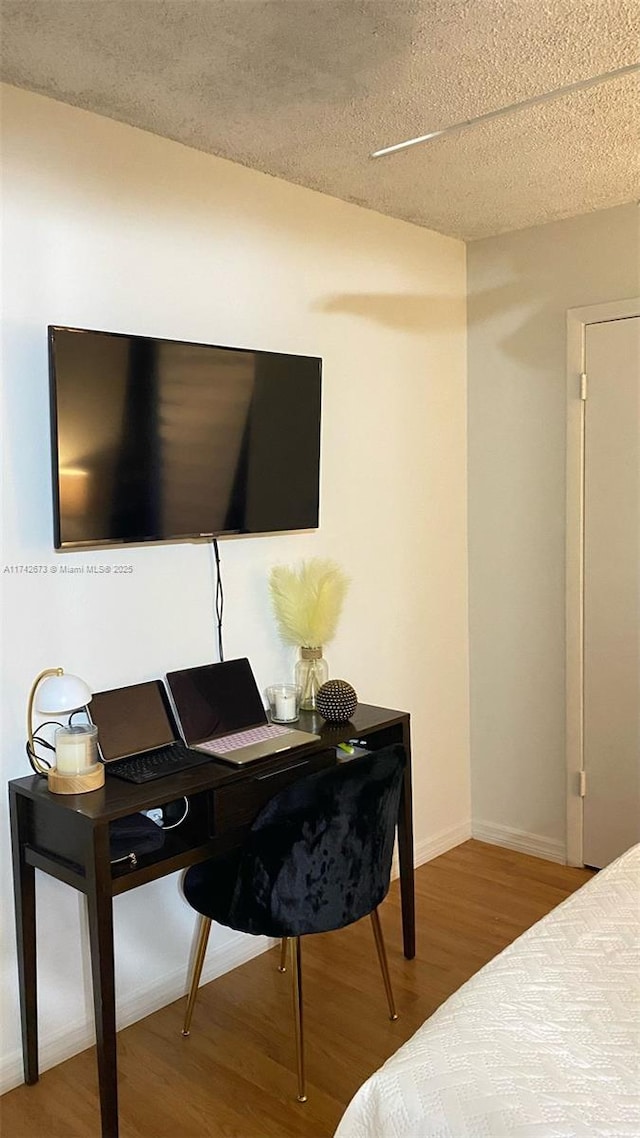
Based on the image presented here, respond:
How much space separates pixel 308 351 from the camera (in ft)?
9.87

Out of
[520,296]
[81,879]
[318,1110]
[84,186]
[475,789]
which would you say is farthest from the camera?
[475,789]

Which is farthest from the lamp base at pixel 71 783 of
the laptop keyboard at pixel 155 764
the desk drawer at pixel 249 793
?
the desk drawer at pixel 249 793

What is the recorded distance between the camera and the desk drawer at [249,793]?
228 centimetres

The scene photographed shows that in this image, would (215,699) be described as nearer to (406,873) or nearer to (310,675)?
(310,675)

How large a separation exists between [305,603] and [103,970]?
1250 millimetres

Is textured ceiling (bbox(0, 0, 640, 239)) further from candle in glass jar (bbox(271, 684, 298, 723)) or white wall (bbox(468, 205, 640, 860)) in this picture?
candle in glass jar (bbox(271, 684, 298, 723))

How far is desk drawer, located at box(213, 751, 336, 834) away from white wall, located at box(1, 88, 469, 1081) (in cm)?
46

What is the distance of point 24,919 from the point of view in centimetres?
220

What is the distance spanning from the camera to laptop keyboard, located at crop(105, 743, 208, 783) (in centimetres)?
223

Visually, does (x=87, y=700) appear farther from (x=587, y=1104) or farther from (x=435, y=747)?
(x=435, y=747)

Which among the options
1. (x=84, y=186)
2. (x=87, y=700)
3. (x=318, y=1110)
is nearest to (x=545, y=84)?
(x=84, y=186)

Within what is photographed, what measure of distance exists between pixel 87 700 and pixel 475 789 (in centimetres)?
218

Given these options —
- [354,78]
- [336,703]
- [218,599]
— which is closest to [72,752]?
[218,599]

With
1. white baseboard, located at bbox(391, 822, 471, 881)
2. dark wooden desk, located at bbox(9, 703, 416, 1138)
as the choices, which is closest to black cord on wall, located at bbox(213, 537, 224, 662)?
dark wooden desk, located at bbox(9, 703, 416, 1138)
